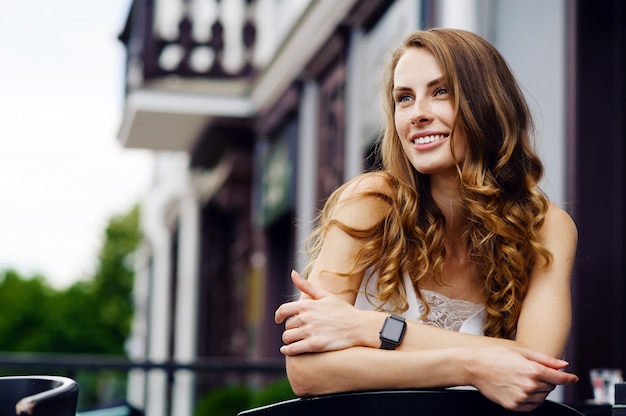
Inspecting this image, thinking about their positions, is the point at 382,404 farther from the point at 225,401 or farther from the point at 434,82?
the point at 225,401

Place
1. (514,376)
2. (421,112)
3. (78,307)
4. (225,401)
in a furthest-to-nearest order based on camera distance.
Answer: (78,307) → (225,401) → (421,112) → (514,376)

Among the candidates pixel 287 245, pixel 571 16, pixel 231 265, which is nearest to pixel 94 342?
pixel 231 265

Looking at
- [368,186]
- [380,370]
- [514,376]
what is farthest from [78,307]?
[514,376]

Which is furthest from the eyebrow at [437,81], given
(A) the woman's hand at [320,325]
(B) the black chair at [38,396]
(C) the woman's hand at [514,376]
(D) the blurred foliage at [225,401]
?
(D) the blurred foliage at [225,401]

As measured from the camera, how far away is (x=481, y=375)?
6.83 ft

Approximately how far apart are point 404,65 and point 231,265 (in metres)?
11.2

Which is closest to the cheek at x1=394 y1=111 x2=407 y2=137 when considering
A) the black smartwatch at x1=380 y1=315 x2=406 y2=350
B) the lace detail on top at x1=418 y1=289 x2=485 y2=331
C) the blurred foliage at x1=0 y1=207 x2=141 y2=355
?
the lace detail on top at x1=418 y1=289 x2=485 y2=331

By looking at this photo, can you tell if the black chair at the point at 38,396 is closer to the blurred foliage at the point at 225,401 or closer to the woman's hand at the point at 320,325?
the woman's hand at the point at 320,325

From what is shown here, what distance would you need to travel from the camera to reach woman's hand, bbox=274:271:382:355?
2.22m

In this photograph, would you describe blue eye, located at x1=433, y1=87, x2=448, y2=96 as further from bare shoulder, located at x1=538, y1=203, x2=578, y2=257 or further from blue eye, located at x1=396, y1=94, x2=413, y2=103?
bare shoulder, located at x1=538, y1=203, x2=578, y2=257

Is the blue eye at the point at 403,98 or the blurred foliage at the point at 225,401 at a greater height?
the blue eye at the point at 403,98

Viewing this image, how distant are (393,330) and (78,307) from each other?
38444 mm

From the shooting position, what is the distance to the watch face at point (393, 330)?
2.22m

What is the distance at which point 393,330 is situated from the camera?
7.34 ft
